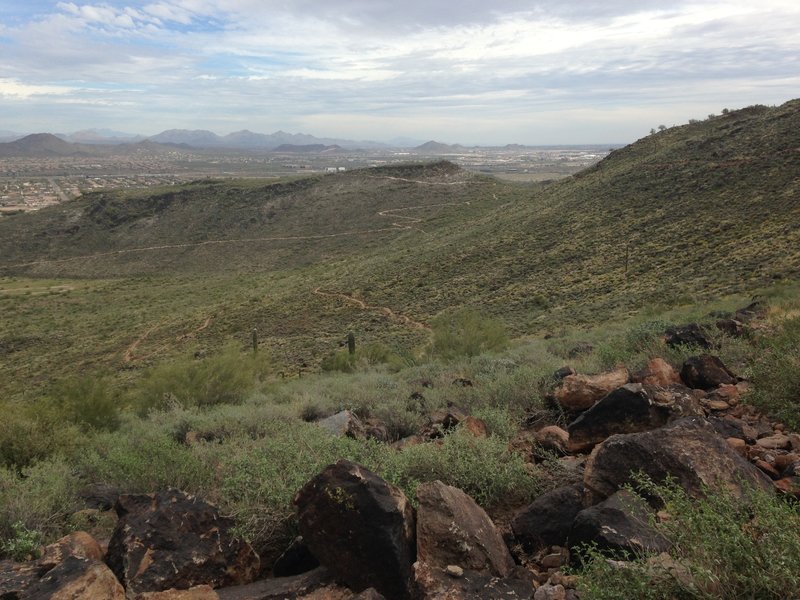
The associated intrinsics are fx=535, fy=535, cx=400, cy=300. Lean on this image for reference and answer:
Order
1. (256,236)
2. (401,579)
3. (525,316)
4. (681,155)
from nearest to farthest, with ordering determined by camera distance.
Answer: (401,579) → (525,316) → (681,155) → (256,236)

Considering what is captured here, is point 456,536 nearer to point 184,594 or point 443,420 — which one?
point 184,594

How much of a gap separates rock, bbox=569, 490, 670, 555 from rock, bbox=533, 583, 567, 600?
318 mm

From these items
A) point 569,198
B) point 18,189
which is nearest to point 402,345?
point 569,198

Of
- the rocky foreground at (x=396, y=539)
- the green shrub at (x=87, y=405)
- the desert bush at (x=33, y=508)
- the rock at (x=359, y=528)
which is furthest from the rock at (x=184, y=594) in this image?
the green shrub at (x=87, y=405)

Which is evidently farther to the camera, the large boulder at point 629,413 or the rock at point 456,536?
the large boulder at point 629,413

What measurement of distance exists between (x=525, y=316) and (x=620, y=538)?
69.7 feet

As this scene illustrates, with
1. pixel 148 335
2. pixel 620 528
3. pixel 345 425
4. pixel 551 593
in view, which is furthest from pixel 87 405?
pixel 148 335

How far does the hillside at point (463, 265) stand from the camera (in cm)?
2427

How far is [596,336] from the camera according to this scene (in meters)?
14.5

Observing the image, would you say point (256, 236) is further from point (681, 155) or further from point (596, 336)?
point (596, 336)

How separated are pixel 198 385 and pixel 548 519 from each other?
1091cm

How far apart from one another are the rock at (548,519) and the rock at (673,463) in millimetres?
157

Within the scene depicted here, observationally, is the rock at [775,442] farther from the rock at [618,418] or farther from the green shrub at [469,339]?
the green shrub at [469,339]

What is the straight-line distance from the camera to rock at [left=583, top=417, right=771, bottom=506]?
377cm
